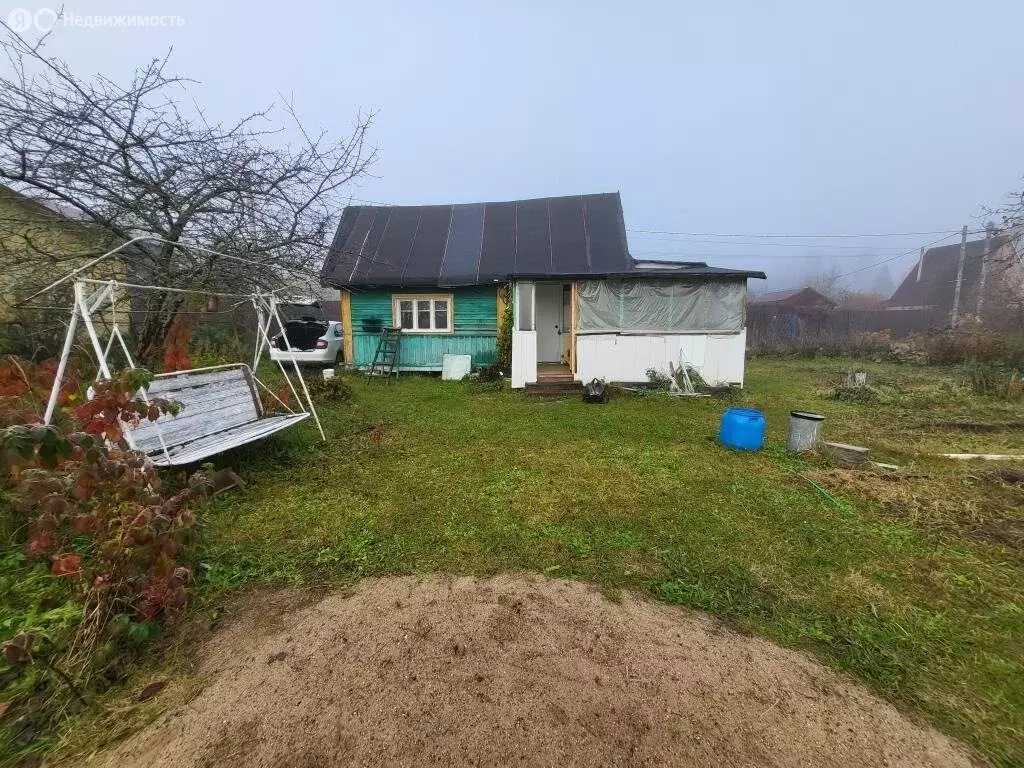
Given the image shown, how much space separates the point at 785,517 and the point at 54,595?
5012 millimetres

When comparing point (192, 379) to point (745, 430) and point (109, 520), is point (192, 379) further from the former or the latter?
point (745, 430)

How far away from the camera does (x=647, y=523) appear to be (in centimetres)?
347

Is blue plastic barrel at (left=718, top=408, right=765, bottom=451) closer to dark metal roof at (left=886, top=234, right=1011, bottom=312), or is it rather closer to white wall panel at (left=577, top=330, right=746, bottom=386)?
white wall panel at (left=577, top=330, right=746, bottom=386)

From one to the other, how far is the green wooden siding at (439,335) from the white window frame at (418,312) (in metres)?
0.08

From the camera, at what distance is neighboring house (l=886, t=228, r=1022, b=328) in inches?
472

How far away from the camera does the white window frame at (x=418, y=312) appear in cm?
1149

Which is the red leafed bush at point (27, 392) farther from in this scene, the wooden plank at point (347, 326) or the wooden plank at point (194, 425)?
the wooden plank at point (347, 326)

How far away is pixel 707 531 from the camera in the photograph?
3.34 m

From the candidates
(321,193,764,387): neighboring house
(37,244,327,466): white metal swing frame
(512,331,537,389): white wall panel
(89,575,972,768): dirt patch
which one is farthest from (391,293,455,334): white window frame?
(89,575,972,768): dirt patch

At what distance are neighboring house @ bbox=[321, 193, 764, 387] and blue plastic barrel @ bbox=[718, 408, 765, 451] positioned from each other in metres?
4.16

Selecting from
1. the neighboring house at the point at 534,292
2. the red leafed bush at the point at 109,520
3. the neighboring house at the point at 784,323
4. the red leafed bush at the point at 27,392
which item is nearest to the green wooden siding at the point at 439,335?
the neighboring house at the point at 534,292

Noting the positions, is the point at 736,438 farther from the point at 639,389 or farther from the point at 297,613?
the point at 297,613

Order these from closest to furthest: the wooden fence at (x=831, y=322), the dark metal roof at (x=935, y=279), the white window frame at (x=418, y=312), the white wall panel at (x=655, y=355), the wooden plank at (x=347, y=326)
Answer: the white wall panel at (x=655, y=355) → the white window frame at (x=418, y=312) → the wooden plank at (x=347, y=326) → the wooden fence at (x=831, y=322) → the dark metal roof at (x=935, y=279)

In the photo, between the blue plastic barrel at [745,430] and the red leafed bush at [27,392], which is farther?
the blue plastic barrel at [745,430]
